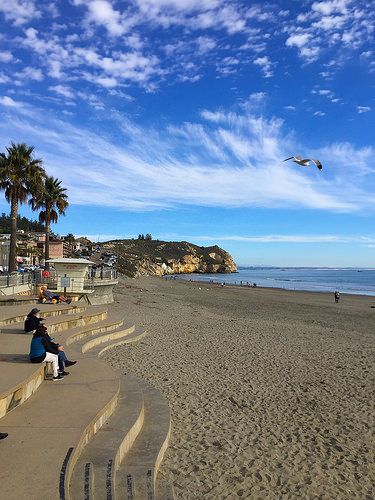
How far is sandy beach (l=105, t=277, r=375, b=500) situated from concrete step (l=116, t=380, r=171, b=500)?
0.80 feet

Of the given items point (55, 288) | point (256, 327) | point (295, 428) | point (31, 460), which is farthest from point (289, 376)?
point (55, 288)

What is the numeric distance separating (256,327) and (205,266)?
160 m

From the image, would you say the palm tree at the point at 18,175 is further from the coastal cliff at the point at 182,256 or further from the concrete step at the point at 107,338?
the coastal cliff at the point at 182,256

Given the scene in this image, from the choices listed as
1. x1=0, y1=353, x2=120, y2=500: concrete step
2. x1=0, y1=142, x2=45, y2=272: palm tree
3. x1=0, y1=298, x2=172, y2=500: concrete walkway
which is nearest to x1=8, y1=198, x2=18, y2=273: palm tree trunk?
x1=0, y1=142, x2=45, y2=272: palm tree

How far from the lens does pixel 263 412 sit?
8188 mm

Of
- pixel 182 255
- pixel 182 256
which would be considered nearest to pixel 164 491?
pixel 182 256

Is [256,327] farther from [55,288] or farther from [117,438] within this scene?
[117,438]

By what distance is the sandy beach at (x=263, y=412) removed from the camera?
5555 millimetres

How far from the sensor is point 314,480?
18.3 feet

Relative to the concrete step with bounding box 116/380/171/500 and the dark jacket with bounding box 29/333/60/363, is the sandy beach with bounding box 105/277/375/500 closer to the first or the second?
the concrete step with bounding box 116/380/171/500

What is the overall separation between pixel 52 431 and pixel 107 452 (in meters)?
0.77

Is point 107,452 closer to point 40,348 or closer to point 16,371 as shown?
point 16,371

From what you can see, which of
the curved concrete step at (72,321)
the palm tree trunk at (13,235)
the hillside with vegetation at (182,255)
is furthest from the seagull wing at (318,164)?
the hillside with vegetation at (182,255)

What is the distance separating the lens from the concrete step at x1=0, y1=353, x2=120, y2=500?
4.14 meters
